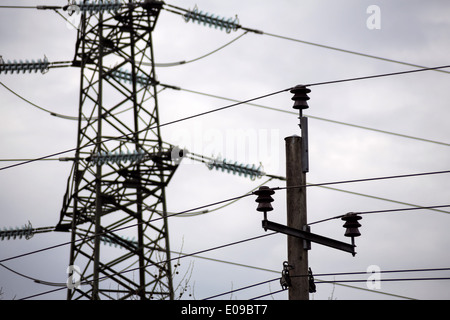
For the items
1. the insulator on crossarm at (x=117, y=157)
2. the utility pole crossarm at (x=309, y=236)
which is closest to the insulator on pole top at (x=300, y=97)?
the utility pole crossarm at (x=309, y=236)

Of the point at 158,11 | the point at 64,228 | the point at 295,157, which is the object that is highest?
the point at 158,11

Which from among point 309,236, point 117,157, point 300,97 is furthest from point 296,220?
point 117,157

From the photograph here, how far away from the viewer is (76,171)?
24.5m

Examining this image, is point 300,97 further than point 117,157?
No

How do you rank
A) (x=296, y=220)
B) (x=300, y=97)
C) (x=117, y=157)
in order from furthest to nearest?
(x=117, y=157) < (x=300, y=97) < (x=296, y=220)

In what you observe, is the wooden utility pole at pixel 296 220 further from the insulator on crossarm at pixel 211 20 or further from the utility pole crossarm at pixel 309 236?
the insulator on crossarm at pixel 211 20

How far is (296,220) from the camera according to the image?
46.7ft

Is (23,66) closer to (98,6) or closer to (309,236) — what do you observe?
(98,6)

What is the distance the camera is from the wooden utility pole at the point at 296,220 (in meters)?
14.0
